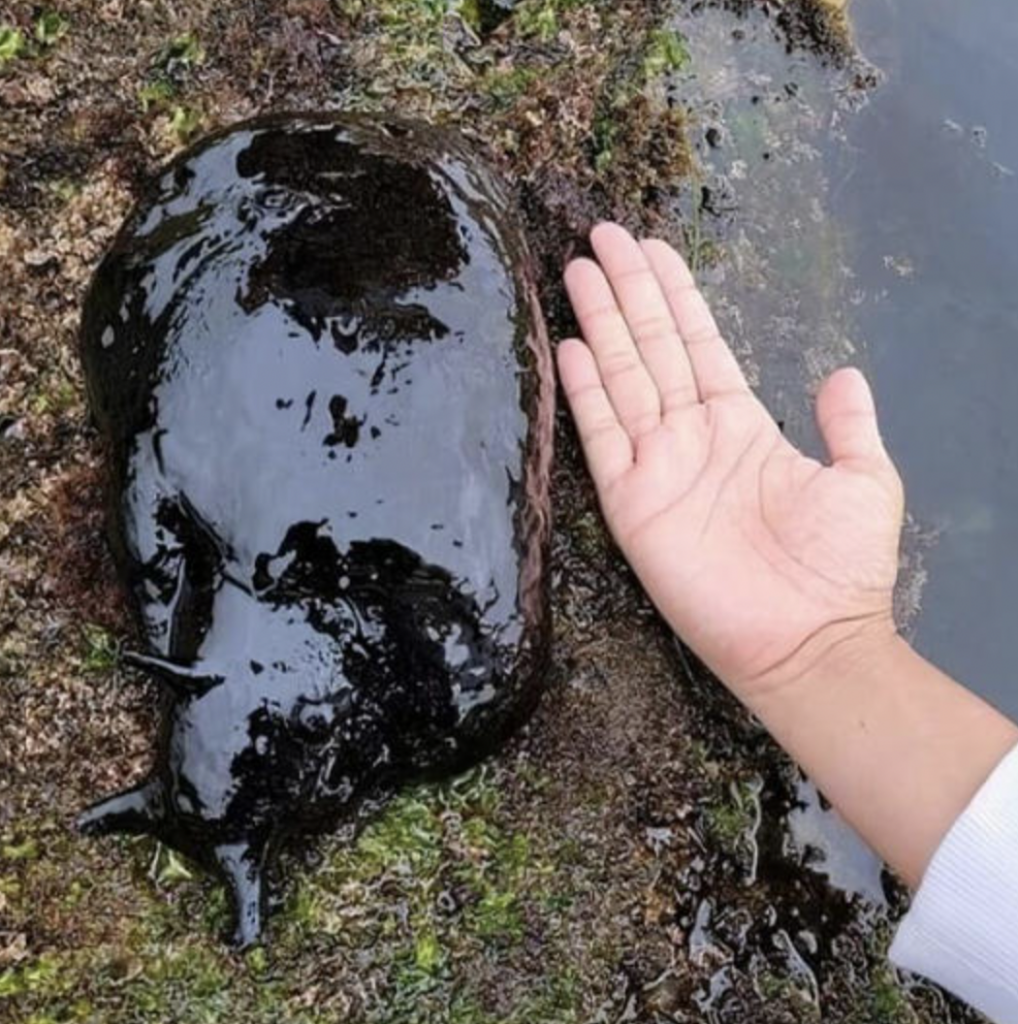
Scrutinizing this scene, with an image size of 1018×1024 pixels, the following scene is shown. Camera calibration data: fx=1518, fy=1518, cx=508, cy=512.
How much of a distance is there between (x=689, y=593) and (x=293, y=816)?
93 cm

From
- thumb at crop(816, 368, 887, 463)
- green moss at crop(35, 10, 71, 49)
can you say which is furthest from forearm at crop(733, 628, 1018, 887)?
green moss at crop(35, 10, 71, 49)

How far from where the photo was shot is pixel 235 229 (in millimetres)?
3043

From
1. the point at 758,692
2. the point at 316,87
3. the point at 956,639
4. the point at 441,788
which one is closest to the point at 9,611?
the point at 441,788

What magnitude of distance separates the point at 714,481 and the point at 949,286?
3.08 ft

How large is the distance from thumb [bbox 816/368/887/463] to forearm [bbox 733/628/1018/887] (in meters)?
0.38

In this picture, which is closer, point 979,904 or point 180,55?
point 979,904

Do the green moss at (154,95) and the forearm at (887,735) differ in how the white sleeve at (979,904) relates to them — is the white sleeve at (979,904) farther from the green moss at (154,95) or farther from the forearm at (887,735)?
the green moss at (154,95)

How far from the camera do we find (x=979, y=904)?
271cm

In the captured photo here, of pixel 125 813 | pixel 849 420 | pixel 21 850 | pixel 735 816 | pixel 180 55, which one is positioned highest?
pixel 849 420

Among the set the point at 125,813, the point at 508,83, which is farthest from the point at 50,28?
the point at 125,813

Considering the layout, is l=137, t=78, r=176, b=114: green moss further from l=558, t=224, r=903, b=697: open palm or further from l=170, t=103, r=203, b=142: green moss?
l=558, t=224, r=903, b=697: open palm

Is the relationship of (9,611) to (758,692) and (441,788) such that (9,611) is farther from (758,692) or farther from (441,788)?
(758,692)

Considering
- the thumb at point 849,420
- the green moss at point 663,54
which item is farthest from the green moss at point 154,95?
the thumb at point 849,420

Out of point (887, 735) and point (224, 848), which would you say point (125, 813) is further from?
point (887, 735)
